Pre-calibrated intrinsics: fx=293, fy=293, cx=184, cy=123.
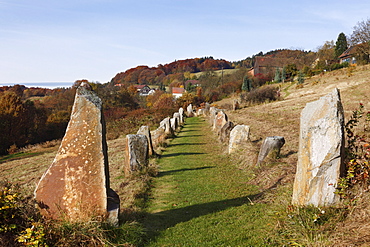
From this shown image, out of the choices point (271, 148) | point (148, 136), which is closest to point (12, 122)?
point (148, 136)

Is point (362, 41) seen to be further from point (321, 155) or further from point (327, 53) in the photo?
point (321, 155)

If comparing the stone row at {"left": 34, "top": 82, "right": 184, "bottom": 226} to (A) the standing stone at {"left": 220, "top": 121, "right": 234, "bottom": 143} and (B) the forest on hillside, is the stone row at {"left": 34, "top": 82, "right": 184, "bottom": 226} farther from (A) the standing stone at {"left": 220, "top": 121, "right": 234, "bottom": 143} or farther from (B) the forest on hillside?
(B) the forest on hillside

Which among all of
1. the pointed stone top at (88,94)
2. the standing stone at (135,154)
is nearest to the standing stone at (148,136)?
the standing stone at (135,154)

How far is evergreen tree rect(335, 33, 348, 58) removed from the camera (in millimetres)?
62156

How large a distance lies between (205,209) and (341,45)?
67.6m

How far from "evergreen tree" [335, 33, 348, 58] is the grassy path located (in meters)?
61.8

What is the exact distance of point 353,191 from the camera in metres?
4.71

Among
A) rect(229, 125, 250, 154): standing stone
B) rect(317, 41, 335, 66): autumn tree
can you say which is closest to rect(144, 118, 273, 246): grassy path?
rect(229, 125, 250, 154): standing stone

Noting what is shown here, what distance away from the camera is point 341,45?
62.6 meters

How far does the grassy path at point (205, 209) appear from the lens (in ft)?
16.7

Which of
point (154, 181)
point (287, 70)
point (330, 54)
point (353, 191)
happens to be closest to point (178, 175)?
point (154, 181)

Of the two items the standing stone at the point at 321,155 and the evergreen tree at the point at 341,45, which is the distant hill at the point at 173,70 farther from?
the standing stone at the point at 321,155

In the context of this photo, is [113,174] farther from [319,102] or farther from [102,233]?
[319,102]

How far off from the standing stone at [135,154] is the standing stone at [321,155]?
570 centimetres
